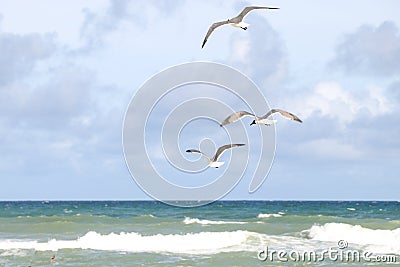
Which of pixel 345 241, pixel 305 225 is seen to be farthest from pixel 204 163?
pixel 305 225

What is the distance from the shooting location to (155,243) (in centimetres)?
2417

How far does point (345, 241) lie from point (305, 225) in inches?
265

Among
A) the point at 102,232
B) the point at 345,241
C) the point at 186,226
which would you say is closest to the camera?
the point at 345,241

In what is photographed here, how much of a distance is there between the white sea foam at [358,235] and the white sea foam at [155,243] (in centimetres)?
288

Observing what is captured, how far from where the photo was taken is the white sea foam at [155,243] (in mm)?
22453

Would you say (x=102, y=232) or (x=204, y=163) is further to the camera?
(x=102, y=232)

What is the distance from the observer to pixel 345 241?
25391mm

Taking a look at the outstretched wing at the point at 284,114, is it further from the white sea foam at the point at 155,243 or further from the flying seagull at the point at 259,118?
the white sea foam at the point at 155,243

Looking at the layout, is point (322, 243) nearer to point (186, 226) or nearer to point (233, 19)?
point (186, 226)

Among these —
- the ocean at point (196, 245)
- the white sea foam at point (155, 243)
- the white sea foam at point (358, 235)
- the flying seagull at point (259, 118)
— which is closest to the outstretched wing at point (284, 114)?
the flying seagull at point (259, 118)

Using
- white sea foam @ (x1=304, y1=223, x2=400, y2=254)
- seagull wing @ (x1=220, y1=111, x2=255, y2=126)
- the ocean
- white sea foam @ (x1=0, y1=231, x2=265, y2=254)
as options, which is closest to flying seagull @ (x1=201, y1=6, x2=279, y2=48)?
seagull wing @ (x1=220, y1=111, x2=255, y2=126)

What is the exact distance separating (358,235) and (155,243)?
308 inches

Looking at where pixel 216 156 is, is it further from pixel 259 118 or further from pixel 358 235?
pixel 358 235

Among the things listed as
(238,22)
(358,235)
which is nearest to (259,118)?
(238,22)
